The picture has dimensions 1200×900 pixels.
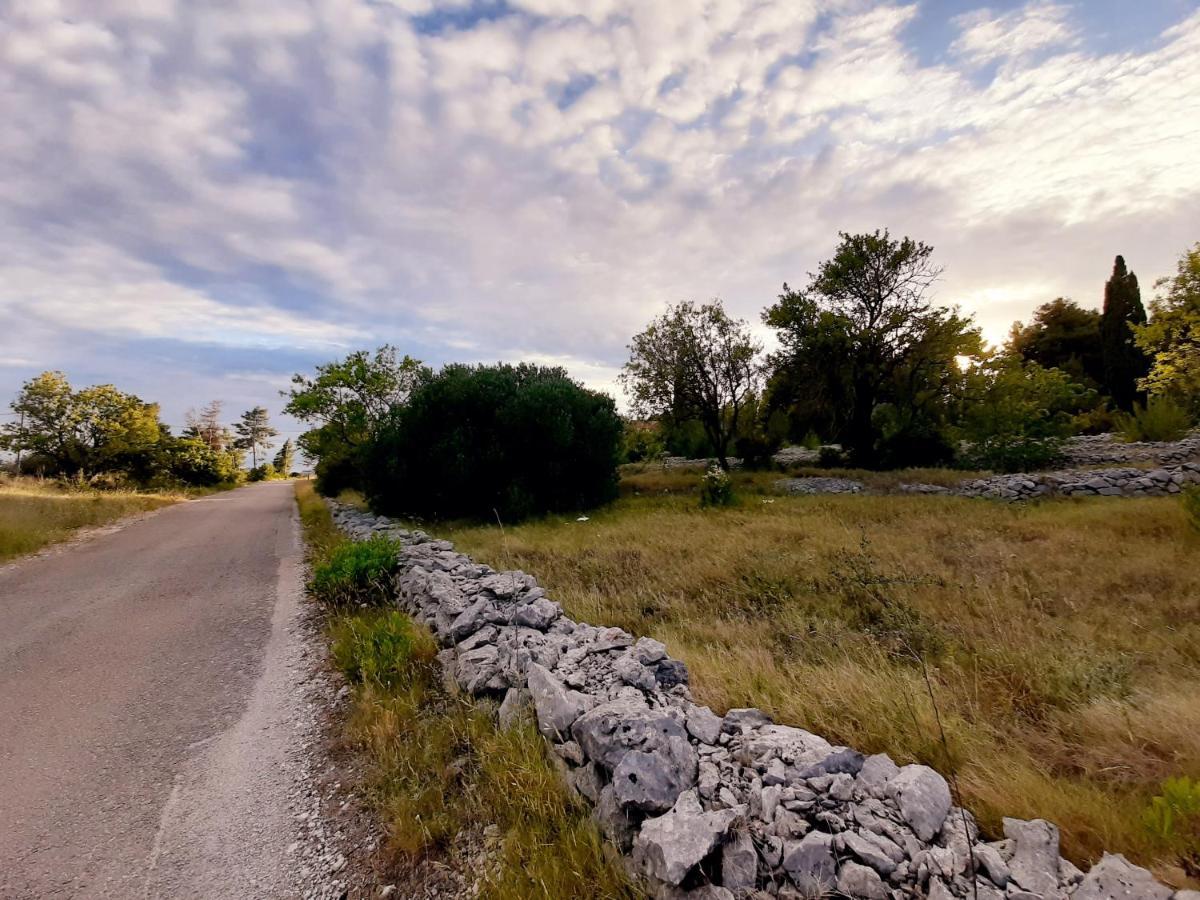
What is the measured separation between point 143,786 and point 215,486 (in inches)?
1670

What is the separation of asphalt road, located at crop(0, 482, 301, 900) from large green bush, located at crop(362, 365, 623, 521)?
6208 millimetres

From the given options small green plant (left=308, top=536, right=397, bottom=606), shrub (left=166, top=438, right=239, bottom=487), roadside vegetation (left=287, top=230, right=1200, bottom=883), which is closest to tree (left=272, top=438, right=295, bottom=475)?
shrub (left=166, top=438, right=239, bottom=487)

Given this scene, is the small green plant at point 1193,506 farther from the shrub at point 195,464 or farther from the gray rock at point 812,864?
the shrub at point 195,464

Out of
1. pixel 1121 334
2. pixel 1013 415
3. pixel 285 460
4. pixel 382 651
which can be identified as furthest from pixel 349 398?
pixel 285 460

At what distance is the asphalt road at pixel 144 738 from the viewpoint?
8.59 feet

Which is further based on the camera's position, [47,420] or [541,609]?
[47,420]

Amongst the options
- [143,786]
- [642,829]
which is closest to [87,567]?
[143,786]

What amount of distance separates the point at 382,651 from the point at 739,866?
3.87m

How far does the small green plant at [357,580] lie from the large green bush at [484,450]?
6.18 metres

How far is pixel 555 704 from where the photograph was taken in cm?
314

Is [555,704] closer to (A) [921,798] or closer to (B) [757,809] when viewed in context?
(B) [757,809]

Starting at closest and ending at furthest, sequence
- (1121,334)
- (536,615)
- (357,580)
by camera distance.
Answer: (536,615), (357,580), (1121,334)

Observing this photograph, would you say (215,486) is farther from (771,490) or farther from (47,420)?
(771,490)

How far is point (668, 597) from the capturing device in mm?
6207
